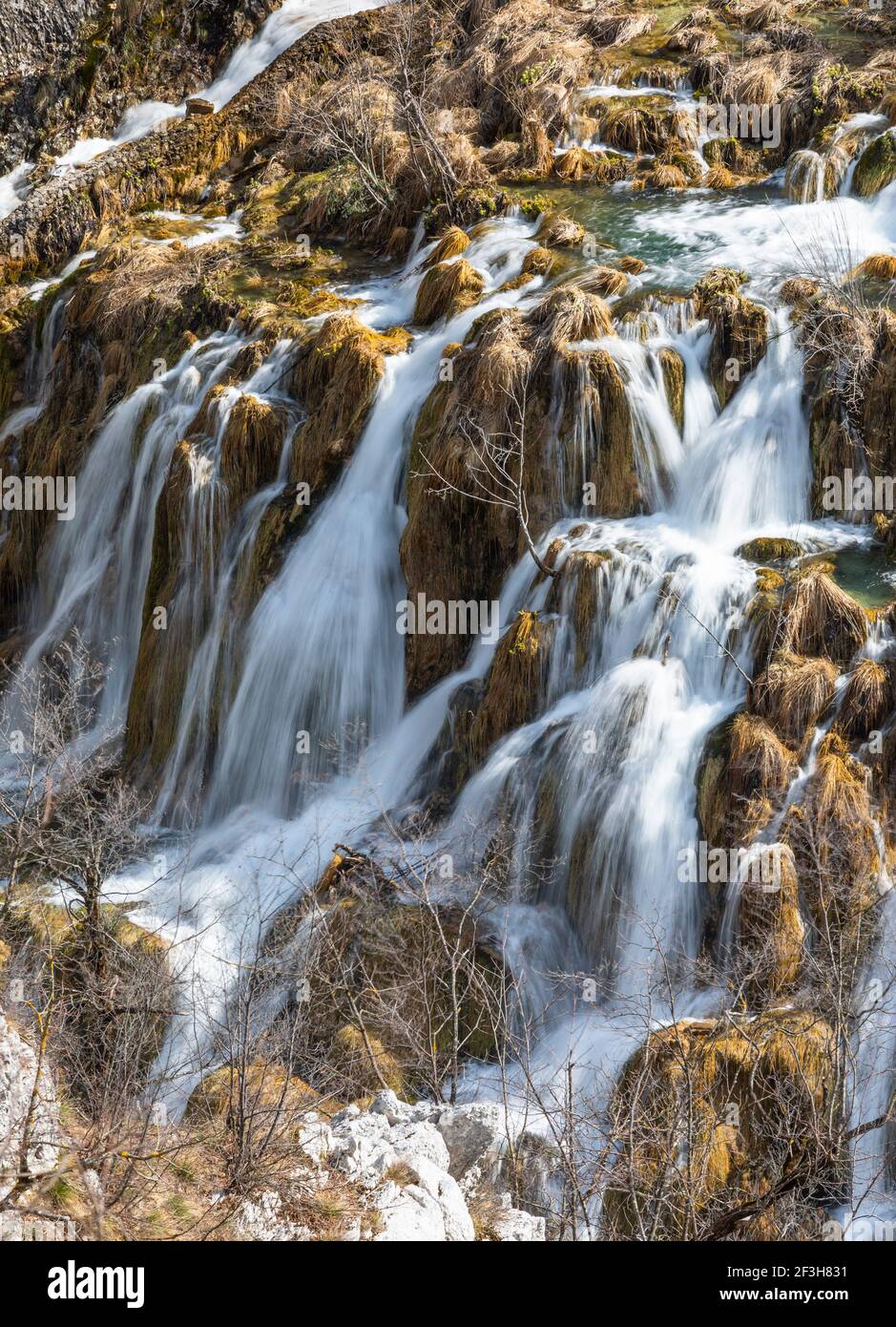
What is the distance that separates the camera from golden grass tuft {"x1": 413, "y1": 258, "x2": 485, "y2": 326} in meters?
18.5

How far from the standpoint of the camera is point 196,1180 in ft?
30.6

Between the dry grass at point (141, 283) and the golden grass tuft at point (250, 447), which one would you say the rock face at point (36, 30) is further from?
the golden grass tuft at point (250, 447)

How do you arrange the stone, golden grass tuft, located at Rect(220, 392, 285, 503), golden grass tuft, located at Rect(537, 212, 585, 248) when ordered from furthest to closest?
golden grass tuft, located at Rect(537, 212, 585, 248) → golden grass tuft, located at Rect(220, 392, 285, 503) → the stone

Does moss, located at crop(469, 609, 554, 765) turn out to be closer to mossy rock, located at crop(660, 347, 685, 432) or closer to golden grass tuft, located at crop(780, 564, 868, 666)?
golden grass tuft, located at crop(780, 564, 868, 666)

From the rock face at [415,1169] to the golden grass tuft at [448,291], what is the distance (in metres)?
11.8

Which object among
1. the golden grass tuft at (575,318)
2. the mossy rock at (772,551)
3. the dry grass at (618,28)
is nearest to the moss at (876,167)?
the golden grass tuft at (575,318)

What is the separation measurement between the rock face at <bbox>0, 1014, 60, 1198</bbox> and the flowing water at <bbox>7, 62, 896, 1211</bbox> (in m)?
1.94

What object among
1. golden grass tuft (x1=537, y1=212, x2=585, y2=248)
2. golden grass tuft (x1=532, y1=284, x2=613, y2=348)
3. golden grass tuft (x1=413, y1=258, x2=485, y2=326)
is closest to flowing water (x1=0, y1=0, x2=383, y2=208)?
golden grass tuft (x1=537, y1=212, x2=585, y2=248)

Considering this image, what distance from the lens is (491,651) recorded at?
48.9 feet

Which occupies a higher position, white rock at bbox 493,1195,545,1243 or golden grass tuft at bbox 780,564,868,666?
golden grass tuft at bbox 780,564,868,666

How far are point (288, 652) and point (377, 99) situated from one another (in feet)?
44.4

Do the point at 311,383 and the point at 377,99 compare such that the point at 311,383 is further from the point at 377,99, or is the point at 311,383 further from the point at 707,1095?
the point at 707,1095

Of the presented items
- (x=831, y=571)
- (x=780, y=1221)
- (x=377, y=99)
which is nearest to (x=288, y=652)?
(x=831, y=571)

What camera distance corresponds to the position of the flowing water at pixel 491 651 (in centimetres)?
1220
